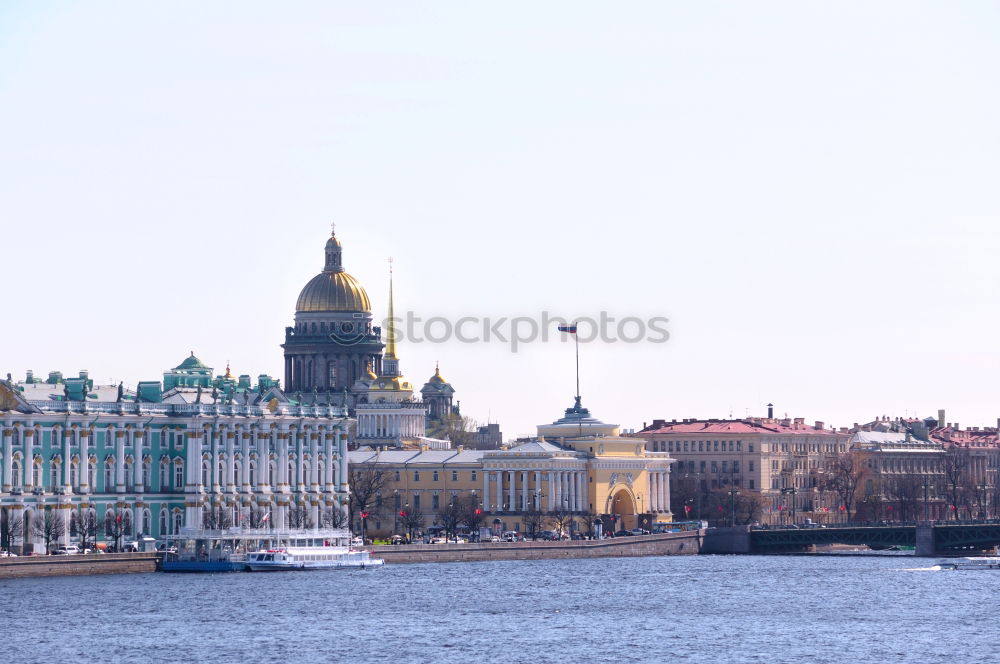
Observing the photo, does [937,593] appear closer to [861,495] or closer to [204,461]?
[204,461]

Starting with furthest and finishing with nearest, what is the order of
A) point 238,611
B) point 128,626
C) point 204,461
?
point 204,461 → point 238,611 → point 128,626

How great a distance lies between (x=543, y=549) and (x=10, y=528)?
25268mm

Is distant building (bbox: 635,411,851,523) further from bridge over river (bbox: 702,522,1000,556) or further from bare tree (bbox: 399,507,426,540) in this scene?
bridge over river (bbox: 702,522,1000,556)

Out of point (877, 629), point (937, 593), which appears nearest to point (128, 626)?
point (877, 629)

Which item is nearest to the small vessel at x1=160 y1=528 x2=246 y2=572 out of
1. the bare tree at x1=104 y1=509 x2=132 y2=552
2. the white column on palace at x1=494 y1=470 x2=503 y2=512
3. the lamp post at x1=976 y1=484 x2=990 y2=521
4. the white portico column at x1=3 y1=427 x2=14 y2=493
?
the bare tree at x1=104 y1=509 x2=132 y2=552

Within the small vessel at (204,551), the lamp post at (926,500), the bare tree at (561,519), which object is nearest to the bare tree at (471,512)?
the bare tree at (561,519)

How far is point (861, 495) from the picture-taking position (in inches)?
6531

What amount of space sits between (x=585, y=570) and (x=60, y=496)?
21.1m

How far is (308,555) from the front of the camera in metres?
110

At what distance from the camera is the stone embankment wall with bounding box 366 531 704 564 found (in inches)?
4523

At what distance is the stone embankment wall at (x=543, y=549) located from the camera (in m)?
115

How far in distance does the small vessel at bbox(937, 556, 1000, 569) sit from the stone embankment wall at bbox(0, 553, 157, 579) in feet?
111

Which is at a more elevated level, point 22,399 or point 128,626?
point 22,399

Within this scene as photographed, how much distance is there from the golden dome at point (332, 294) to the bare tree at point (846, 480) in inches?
1177
